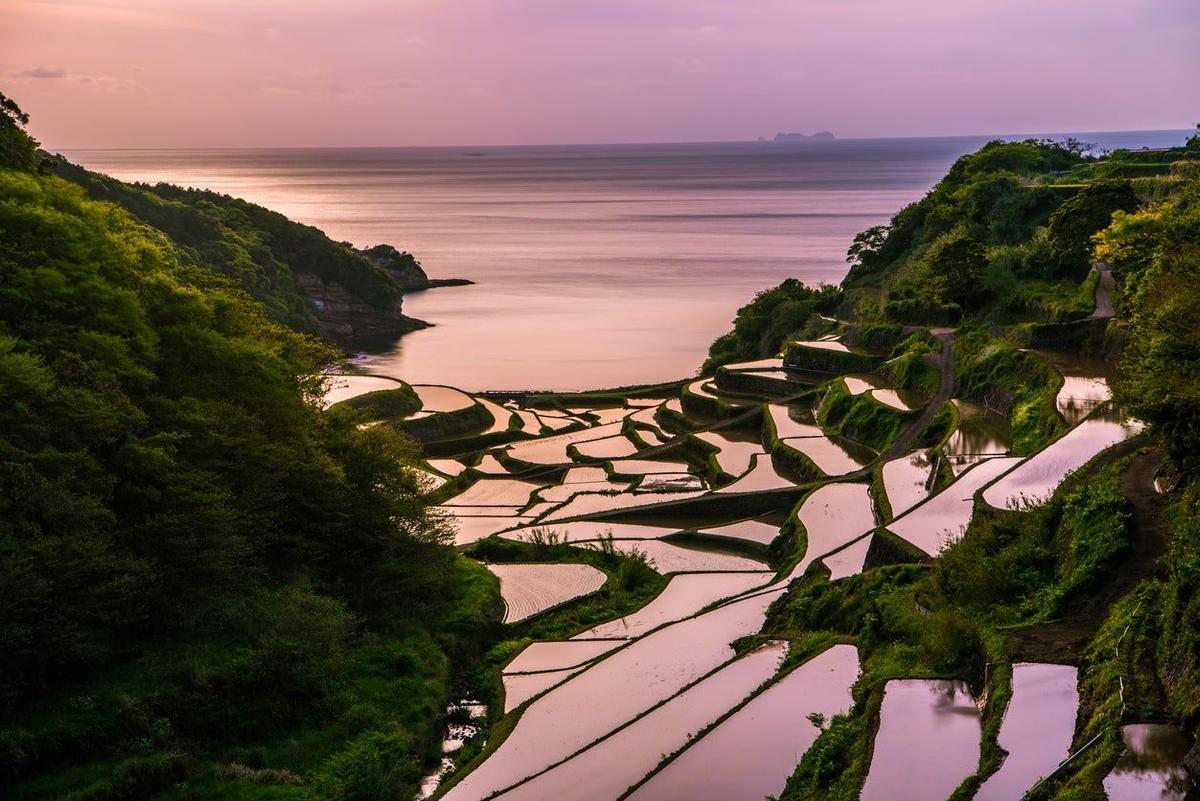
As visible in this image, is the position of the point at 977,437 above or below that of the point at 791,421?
above

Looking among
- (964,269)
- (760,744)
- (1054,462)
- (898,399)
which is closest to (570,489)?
(898,399)

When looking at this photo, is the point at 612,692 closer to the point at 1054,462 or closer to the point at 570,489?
the point at 1054,462

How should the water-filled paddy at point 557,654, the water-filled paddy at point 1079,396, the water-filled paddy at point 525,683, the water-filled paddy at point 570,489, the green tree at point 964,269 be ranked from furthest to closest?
1. the green tree at point 964,269
2. the water-filled paddy at point 570,489
3. the water-filled paddy at point 1079,396
4. the water-filled paddy at point 557,654
5. the water-filled paddy at point 525,683

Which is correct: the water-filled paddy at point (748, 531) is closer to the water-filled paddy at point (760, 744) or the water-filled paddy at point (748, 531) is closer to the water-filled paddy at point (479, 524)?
the water-filled paddy at point (479, 524)

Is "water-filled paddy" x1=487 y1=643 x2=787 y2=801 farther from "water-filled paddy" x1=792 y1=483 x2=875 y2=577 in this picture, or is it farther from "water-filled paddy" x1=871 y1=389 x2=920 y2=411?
"water-filled paddy" x1=871 y1=389 x2=920 y2=411

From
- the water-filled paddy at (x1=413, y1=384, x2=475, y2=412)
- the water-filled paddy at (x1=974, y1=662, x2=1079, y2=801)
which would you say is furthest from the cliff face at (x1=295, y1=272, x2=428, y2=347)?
the water-filled paddy at (x1=974, y1=662, x2=1079, y2=801)

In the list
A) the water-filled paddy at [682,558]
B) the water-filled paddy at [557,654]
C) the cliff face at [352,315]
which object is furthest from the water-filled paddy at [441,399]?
the cliff face at [352,315]

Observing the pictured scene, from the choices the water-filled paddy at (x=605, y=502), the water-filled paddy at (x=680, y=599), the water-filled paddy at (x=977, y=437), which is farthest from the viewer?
the water-filled paddy at (x=605, y=502)
